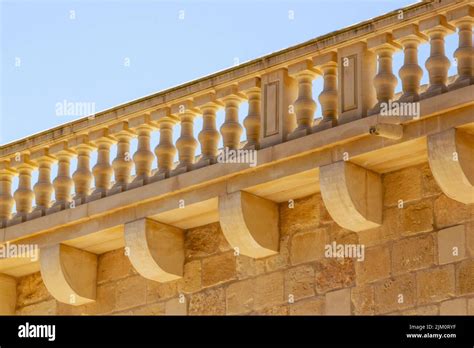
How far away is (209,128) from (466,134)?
2301mm

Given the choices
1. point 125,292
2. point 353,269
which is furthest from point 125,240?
point 353,269

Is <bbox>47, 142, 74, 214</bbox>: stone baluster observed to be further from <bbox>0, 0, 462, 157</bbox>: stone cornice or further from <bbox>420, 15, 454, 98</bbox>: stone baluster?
<bbox>420, 15, 454, 98</bbox>: stone baluster

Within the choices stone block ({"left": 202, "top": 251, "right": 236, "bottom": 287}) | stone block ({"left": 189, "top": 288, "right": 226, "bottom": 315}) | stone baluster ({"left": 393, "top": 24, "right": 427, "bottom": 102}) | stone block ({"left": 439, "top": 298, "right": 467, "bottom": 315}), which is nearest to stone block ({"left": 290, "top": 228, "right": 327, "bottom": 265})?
stone block ({"left": 202, "top": 251, "right": 236, "bottom": 287})

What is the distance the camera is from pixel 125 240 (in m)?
13.7

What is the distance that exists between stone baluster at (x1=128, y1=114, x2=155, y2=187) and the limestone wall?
1.97 ft

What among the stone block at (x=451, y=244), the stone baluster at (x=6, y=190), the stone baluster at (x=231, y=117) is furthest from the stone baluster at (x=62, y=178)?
the stone block at (x=451, y=244)

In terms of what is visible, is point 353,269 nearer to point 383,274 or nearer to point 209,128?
point 383,274

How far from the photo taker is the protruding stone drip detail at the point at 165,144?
44.6ft

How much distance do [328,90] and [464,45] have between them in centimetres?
116

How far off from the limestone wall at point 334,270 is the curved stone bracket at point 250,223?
0.28 ft

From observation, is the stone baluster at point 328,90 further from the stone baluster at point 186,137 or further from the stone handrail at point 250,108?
the stone baluster at point 186,137

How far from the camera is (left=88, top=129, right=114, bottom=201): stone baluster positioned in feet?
46.0

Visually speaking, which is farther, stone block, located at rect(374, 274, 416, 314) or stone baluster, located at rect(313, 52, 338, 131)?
stone baluster, located at rect(313, 52, 338, 131)

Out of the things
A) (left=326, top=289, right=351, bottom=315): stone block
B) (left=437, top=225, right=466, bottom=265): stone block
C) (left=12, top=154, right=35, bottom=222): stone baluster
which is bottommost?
(left=326, top=289, right=351, bottom=315): stone block
